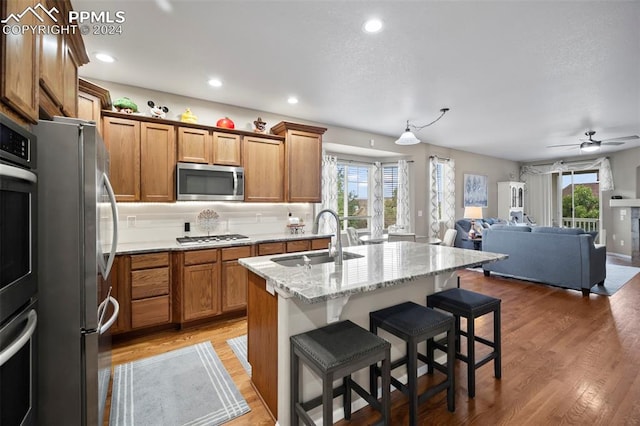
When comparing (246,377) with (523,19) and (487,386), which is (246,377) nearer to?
(487,386)

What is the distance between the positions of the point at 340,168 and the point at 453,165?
3.13m

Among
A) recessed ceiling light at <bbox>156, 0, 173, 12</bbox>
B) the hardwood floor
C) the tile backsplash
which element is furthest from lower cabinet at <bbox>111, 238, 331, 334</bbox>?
Result: recessed ceiling light at <bbox>156, 0, 173, 12</bbox>

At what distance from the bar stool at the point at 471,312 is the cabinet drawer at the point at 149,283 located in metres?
2.53

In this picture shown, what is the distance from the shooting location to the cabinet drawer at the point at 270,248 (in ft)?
11.1

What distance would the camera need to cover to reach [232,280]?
321cm

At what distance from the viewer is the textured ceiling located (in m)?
2.04

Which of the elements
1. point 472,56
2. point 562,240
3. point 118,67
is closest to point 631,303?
point 562,240

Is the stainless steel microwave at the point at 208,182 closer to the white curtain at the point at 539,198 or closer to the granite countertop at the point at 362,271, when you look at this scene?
the granite countertop at the point at 362,271

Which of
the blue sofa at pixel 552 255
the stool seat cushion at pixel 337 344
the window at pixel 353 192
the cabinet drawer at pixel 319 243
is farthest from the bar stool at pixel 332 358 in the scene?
the blue sofa at pixel 552 255

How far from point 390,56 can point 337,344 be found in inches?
99.2

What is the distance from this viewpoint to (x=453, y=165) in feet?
22.5

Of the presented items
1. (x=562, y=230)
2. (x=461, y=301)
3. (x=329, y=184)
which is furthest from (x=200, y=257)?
(x=562, y=230)

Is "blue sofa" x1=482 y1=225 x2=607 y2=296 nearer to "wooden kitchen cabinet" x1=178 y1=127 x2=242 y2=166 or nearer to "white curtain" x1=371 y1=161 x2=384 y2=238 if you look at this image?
"white curtain" x1=371 y1=161 x2=384 y2=238

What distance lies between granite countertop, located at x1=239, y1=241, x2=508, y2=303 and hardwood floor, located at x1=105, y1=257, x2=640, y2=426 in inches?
36.0
